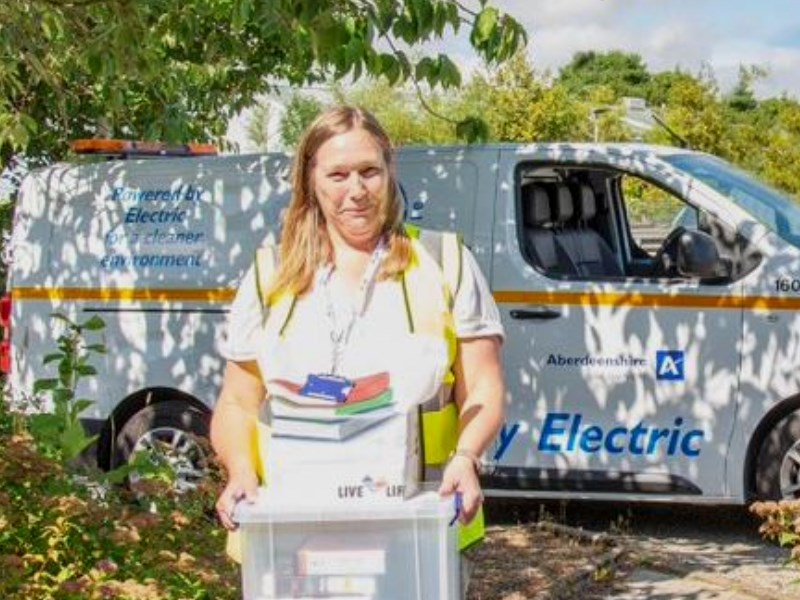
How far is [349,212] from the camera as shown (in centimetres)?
306

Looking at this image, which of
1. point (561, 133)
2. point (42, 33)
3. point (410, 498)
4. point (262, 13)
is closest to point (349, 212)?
point (410, 498)

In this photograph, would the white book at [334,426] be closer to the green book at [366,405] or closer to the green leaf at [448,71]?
the green book at [366,405]

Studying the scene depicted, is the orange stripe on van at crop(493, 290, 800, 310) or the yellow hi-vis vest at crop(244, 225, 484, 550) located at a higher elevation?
the orange stripe on van at crop(493, 290, 800, 310)

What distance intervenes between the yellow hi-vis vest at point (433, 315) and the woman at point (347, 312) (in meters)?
0.01

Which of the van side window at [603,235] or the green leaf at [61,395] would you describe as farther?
the van side window at [603,235]

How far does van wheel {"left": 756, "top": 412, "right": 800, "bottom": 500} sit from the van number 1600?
59 cm

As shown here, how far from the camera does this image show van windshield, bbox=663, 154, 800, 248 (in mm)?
7262

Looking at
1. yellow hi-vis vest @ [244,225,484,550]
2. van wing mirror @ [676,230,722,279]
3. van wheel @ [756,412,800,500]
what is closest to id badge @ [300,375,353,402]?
yellow hi-vis vest @ [244,225,484,550]

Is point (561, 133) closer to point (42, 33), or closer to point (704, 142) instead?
point (704, 142)

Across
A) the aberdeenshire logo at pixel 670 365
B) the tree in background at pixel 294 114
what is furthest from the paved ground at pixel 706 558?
the tree in background at pixel 294 114

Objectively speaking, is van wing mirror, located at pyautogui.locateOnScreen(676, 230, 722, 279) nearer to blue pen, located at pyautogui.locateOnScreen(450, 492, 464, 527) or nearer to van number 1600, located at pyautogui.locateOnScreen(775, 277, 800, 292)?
van number 1600, located at pyautogui.locateOnScreen(775, 277, 800, 292)

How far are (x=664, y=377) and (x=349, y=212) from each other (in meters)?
4.35

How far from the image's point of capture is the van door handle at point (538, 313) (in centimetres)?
732

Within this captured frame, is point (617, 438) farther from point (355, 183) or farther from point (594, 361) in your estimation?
point (355, 183)
